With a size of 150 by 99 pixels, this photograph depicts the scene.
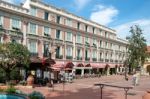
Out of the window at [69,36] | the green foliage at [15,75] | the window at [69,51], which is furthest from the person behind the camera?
the window at [69,36]

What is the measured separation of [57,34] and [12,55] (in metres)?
19.5

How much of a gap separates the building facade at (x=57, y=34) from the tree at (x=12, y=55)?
25.2 ft

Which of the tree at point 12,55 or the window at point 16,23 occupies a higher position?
the window at point 16,23

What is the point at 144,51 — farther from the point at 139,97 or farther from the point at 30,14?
the point at 139,97

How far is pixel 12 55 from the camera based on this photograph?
2775cm

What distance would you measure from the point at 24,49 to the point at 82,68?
25.0 meters

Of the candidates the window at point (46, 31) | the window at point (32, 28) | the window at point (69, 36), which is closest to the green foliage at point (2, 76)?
the window at point (32, 28)

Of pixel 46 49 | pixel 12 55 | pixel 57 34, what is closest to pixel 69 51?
pixel 57 34

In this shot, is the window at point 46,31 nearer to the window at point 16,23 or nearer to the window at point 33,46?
the window at point 33,46

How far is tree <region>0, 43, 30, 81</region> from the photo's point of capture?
91.6ft

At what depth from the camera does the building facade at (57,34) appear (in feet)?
123

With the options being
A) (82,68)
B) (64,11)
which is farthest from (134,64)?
(64,11)

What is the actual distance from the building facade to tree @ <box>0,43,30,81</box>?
7.67 meters

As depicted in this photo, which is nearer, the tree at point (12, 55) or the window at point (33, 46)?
the tree at point (12, 55)
